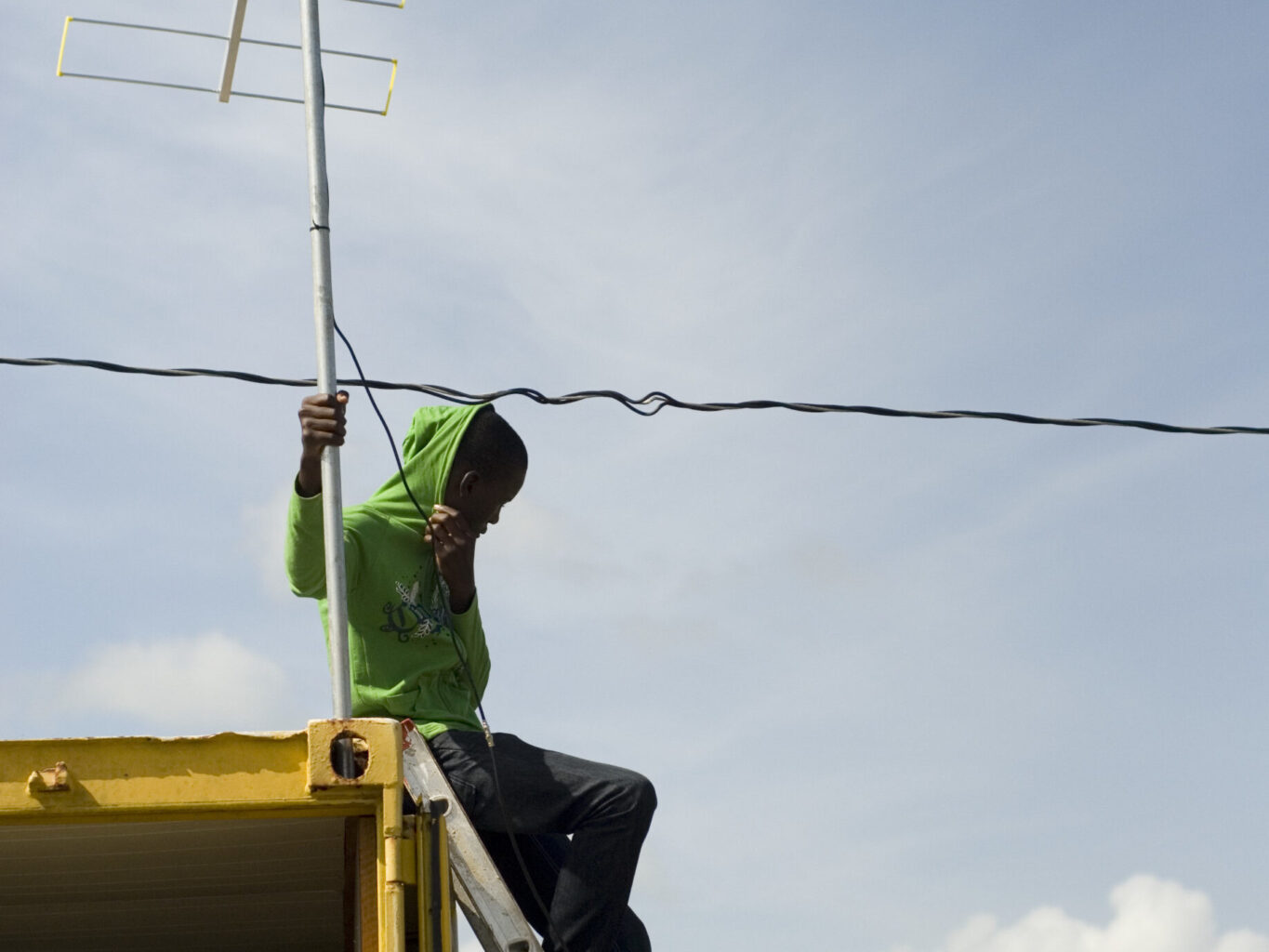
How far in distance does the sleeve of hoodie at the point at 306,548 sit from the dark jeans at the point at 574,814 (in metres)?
0.55

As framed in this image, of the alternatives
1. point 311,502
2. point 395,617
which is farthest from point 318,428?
point 395,617

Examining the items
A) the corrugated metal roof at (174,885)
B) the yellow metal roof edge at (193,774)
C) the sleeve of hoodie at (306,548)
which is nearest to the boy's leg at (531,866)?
the corrugated metal roof at (174,885)

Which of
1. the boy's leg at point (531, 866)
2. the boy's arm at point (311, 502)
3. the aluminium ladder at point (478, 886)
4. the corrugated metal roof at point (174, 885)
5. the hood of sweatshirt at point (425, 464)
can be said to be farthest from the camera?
the hood of sweatshirt at point (425, 464)

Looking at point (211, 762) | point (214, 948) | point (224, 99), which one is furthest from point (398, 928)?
point (224, 99)

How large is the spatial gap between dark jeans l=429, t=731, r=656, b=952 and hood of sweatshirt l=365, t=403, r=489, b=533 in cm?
78

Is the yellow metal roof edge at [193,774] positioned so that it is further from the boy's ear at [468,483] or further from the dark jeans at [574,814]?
the boy's ear at [468,483]

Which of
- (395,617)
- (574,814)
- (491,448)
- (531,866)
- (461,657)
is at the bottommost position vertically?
(531,866)

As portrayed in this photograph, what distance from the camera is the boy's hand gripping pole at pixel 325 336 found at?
3.71m

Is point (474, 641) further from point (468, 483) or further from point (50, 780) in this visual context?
point (50, 780)

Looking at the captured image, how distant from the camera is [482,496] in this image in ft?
16.2

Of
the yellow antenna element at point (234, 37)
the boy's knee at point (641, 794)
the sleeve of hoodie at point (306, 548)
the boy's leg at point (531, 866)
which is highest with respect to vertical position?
the yellow antenna element at point (234, 37)

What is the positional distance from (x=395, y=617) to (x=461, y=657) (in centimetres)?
22

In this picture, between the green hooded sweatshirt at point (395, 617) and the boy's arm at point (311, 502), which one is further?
the green hooded sweatshirt at point (395, 617)

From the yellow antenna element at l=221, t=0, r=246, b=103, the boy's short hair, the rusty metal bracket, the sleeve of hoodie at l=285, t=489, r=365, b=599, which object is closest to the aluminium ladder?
the sleeve of hoodie at l=285, t=489, r=365, b=599
